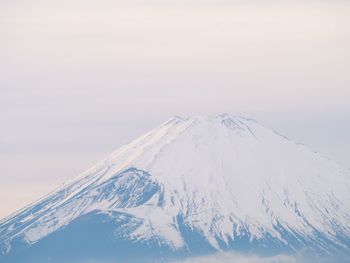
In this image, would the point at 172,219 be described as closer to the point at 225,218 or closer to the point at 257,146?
the point at 225,218

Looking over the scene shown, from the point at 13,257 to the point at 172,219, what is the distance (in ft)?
51.2

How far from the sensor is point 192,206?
5212 inches

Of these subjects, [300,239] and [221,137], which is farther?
[221,137]

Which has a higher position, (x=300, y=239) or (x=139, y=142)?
(x=139, y=142)

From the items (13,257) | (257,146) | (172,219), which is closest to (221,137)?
(257,146)

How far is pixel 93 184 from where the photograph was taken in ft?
451

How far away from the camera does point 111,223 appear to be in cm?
13375

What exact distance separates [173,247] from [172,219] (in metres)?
3.48

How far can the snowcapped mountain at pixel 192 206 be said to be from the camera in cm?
13025

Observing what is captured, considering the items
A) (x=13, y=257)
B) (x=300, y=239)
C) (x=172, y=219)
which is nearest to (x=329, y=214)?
(x=300, y=239)

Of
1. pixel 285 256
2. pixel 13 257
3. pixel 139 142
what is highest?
pixel 139 142

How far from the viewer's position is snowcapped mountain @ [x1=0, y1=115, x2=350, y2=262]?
427 feet

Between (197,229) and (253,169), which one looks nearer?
(197,229)

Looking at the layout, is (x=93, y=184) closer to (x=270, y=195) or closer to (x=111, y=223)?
(x=111, y=223)
